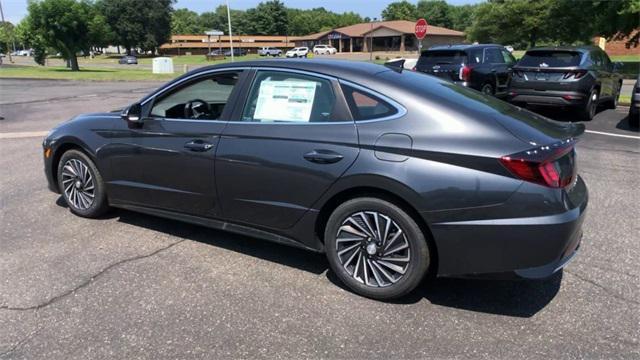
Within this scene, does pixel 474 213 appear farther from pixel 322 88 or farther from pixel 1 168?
pixel 1 168

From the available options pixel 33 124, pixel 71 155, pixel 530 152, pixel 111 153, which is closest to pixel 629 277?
pixel 530 152

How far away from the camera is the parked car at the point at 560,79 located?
11.2 metres

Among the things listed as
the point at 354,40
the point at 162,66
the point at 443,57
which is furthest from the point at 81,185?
the point at 354,40

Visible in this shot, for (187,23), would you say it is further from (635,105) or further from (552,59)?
(635,105)

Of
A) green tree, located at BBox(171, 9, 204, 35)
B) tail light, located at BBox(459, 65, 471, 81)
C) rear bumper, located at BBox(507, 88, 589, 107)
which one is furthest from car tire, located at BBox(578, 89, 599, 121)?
green tree, located at BBox(171, 9, 204, 35)

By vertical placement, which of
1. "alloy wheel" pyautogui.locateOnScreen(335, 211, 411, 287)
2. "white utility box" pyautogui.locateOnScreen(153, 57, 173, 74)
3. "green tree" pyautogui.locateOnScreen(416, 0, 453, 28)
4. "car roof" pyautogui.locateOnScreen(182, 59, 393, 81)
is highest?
"green tree" pyautogui.locateOnScreen(416, 0, 453, 28)

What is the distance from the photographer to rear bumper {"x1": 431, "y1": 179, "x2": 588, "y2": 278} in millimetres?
3090

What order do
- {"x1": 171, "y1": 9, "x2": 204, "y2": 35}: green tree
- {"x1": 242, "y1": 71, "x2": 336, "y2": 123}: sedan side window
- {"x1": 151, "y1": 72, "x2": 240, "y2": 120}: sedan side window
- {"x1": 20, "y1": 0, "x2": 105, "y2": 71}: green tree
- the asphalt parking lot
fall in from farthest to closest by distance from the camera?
{"x1": 171, "y1": 9, "x2": 204, "y2": 35}: green tree < {"x1": 20, "y1": 0, "x2": 105, "y2": 71}: green tree < {"x1": 151, "y1": 72, "x2": 240, "y2": 120}: sedan side window < {"x1": 242, "y1": 71, "x2": 336, "y2": 123}: sedan side window < the asphalt parking lot

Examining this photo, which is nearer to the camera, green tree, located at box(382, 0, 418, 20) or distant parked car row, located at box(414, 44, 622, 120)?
distant parked car row, located at box(414, 44, 622, 120)

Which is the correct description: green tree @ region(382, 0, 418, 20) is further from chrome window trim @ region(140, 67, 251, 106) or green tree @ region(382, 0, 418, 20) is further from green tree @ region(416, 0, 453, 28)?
chrome window trim @ region(140, 67, 251, 106)

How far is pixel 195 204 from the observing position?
429cm

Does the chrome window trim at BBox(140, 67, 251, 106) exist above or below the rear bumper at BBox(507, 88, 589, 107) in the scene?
above

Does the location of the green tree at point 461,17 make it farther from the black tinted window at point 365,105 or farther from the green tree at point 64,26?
the black tinted window at point 365,105

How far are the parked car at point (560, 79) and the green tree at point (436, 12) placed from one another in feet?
411
